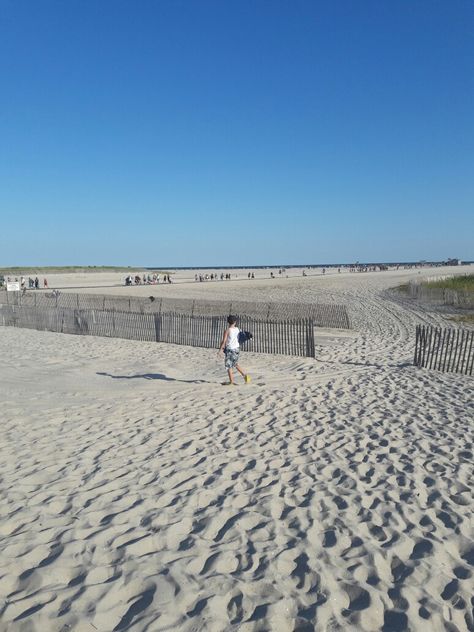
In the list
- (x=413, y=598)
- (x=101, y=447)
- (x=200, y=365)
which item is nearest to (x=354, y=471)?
(x=413, y=598)

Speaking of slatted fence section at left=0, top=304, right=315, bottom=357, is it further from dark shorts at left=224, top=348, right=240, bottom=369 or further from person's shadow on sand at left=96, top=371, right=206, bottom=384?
person's shadow on sand at left=96, top=371, right=206, bottom=384

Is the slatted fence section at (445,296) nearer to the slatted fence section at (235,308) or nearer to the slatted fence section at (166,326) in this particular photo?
the slatted fence section at (235,308)

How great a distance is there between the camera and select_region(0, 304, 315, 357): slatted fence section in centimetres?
1317

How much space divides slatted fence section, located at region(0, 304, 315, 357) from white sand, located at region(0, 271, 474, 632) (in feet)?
12.6

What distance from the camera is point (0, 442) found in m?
6.49

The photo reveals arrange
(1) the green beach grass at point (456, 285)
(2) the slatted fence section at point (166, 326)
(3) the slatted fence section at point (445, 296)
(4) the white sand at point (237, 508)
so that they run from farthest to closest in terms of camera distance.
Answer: (1) the green beach grass at point (456, 285) < (3) the slatted fence section at point (445, 296) < (2) the slatted fence section at point (166, 326) < (4) the white sand at point (237, 508)

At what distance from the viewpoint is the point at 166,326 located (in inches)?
607

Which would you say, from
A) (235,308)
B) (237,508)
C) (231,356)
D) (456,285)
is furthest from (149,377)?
(456,285)

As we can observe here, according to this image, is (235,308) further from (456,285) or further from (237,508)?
(456,285)

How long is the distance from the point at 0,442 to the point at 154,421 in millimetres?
2242

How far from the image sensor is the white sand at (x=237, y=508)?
3.26 m

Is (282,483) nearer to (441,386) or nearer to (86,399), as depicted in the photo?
(86,399)

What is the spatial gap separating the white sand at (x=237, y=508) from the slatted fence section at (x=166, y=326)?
12.6 ft

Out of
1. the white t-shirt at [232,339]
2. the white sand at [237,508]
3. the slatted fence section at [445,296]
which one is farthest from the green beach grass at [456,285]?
the white sand at [237,508]
